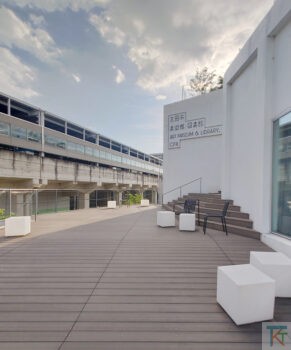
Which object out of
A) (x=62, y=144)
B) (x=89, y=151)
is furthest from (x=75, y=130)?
(x=62, y=144)

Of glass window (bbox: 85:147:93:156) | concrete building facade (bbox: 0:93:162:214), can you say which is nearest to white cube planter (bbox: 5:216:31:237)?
concrete building facade (bbox: 0:93:162:214)

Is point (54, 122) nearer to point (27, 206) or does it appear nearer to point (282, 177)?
point (27, 206)

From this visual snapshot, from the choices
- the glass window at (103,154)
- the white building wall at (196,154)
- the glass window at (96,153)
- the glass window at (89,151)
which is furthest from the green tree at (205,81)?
the glass window at (103,154)

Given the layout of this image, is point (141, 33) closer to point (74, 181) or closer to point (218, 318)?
point (218, 318)

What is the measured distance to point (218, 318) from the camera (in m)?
1.93

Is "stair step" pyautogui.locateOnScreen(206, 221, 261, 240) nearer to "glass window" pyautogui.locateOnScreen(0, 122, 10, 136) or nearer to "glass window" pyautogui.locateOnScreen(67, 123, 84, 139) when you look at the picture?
"glass window" pyautogui.locateOnScreen(0, 122, 10, 136)

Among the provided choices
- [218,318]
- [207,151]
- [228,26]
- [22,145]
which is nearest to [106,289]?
[218,318]

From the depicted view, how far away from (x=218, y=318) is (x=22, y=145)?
61.0 feet

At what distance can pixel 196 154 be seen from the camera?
10.4 m

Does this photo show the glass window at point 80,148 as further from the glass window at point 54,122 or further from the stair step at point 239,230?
the stair step at point 239,230

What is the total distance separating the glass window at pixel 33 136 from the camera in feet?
55.3

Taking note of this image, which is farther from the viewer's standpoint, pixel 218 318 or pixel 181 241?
pixel 181 241

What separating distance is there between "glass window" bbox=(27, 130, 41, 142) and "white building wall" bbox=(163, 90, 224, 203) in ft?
41.8

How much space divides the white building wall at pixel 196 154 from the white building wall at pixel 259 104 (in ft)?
8.97
